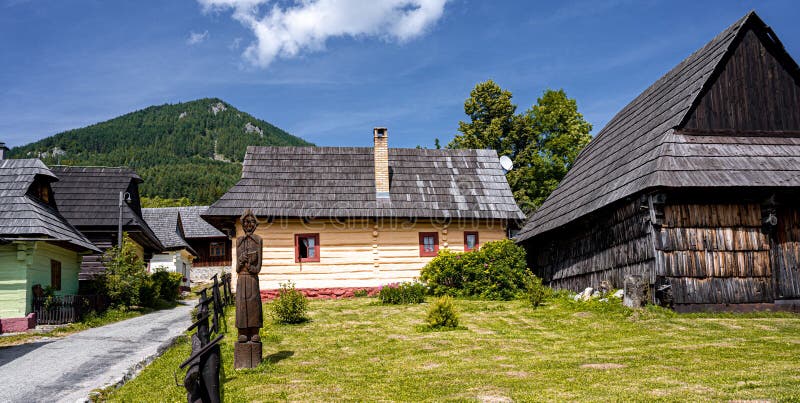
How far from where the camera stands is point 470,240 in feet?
71.3

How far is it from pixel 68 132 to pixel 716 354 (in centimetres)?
13638

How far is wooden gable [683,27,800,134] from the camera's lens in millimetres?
14695

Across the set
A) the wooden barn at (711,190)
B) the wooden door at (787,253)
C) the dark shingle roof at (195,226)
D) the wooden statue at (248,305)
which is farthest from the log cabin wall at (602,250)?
the dark shingle roof at (195,226)

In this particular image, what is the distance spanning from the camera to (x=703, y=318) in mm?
12461

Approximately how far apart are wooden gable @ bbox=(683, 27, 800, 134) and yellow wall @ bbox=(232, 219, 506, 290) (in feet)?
30.0

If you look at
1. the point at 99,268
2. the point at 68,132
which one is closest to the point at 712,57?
the point at 99,268

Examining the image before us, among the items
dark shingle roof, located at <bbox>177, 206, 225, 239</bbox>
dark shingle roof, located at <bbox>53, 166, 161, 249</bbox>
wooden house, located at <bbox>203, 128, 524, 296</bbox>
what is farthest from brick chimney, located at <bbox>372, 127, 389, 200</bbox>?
dark shingle roof, located at <bbox>177, 206, 225, 239</bbox>

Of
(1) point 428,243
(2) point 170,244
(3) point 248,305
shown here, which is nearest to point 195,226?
(2) point 170,244

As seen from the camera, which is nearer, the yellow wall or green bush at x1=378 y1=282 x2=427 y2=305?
green bush at x1=378 y1=282 x2=427 y2=305

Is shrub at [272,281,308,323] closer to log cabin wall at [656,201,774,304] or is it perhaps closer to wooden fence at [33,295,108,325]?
wooden fence at [33,295,108,325]

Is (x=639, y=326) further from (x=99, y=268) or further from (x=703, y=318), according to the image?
(x=99, y=268)

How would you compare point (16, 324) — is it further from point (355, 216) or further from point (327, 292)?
point (355, 216)

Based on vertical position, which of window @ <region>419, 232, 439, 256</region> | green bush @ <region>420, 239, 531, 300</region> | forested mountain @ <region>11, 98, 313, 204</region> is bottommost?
green bush @ <region>420, 239, 531, 300</region>

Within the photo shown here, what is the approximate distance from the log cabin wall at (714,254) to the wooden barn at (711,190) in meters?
0.02
